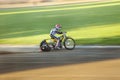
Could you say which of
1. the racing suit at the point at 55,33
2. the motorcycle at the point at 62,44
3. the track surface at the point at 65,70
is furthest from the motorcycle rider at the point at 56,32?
the track surface at the point at 65,70

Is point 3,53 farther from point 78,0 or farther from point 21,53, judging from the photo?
point 78,0

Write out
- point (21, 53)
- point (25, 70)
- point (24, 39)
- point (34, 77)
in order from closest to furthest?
1. point (34, 77)
2. point (25, 70)
3. point (21, 53)
4. point (24, 39)

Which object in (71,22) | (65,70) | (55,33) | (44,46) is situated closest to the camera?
(65,70)

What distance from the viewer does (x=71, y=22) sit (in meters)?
19.1

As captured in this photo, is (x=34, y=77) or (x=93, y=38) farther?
(x=93, y=38)

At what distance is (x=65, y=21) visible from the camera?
19078 millimetres

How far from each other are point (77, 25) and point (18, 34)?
2.68m

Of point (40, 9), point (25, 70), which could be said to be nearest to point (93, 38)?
point (40, 9)

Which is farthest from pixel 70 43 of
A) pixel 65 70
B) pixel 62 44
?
pixel 65 70

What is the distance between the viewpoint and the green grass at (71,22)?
1888 centimetres

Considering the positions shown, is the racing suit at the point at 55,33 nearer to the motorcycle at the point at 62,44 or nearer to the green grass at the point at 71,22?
the motorcycle at the point at 62,44

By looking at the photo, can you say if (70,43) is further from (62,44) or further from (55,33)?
(55,33)

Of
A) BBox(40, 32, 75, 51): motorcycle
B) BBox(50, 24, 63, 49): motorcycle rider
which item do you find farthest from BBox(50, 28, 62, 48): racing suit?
BBox(40, 32, 75, 51): motorcycle

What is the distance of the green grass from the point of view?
1888cm
